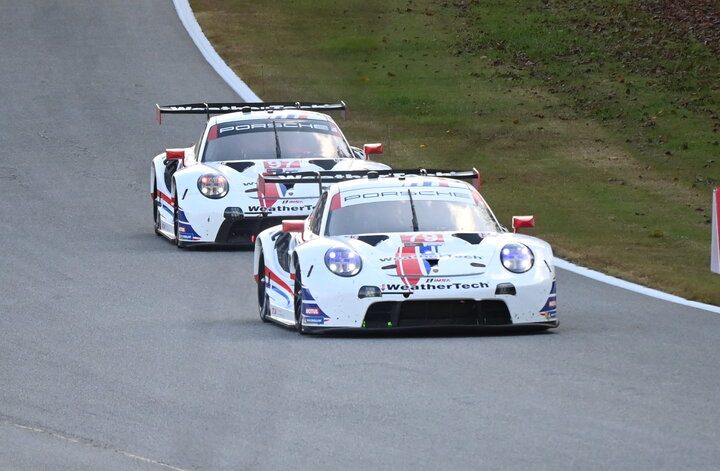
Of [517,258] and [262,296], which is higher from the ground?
[517,258]

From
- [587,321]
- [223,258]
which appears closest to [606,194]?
[223,258]

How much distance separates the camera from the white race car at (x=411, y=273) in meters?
11.3

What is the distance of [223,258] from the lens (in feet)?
54.0

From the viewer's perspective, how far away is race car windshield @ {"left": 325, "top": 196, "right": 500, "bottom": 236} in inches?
479

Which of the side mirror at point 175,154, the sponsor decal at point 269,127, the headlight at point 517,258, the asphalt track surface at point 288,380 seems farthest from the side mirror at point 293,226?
the side mirror at point 175,154

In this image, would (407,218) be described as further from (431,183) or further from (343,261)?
(343,261)

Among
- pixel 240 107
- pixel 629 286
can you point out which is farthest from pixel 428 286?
pixel 240 107

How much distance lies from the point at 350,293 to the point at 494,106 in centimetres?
1708

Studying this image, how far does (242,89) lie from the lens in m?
28.2

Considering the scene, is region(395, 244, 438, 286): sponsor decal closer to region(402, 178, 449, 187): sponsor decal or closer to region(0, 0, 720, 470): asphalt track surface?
region(0, 0, 720, 470): asphalt track surface

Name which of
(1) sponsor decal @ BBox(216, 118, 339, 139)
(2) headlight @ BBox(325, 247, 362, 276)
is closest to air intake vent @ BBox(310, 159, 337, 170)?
(1) sponsor decal @ BBox(216, 118, 339, 139)

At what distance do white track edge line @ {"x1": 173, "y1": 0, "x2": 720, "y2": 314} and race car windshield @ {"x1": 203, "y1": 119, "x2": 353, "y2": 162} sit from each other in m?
3.14

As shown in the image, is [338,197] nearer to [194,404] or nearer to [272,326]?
[272,326]

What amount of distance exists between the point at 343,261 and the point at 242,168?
5782 mm
